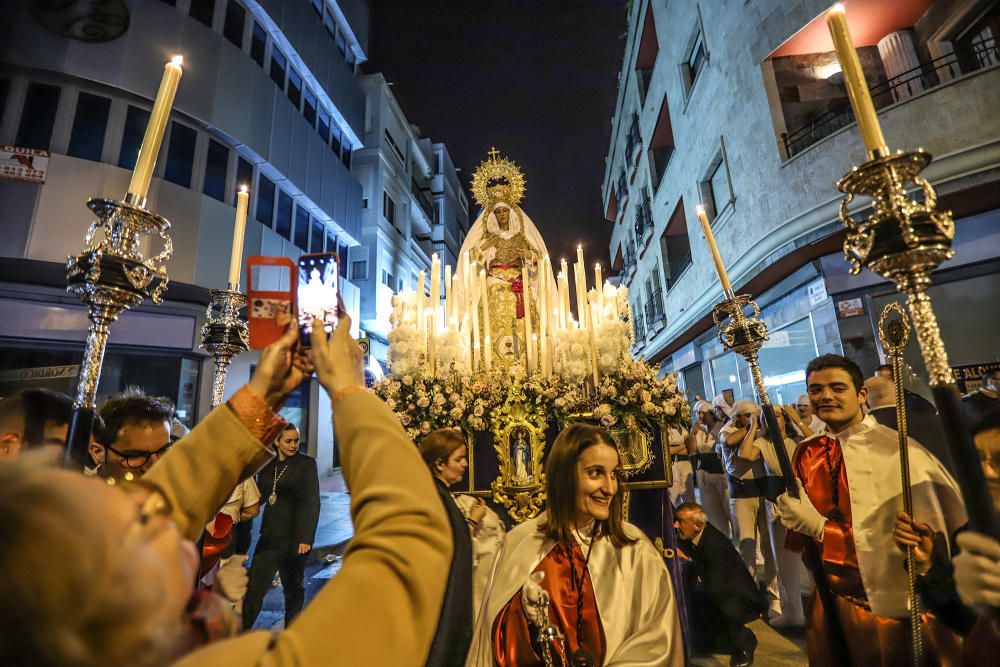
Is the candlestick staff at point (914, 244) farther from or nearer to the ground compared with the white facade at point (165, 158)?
nearer to the ground

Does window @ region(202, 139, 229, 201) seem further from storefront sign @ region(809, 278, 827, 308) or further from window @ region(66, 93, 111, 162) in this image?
storefront sign @ region(809, 278, 827, 308)

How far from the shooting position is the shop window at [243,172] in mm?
12055

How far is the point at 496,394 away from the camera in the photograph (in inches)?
162

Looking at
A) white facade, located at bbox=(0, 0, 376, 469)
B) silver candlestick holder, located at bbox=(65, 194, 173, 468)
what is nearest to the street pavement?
silver candlestick holder, located at bbox=(65, 194, 173, 468)

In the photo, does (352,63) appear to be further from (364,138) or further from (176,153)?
(176,153)

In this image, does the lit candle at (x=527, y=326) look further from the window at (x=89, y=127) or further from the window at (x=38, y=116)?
the window at (x=38, y=116)

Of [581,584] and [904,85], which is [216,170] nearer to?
[581,584]

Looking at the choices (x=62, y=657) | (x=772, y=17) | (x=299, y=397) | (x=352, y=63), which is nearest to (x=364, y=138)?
(x=352, y=63)

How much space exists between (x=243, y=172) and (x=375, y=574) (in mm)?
14278

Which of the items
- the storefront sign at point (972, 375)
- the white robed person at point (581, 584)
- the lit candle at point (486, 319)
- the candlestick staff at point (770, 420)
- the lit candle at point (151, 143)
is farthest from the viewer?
the storefront sign at point (972, 375)

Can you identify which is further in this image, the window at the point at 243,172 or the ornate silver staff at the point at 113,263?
the window at the point at 243,172

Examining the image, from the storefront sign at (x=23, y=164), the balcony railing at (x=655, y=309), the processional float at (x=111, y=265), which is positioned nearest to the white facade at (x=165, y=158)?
the storefront sign at (x=23, y=164)

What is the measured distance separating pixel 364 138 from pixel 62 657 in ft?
74.0

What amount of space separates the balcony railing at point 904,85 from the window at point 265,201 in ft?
43.8
